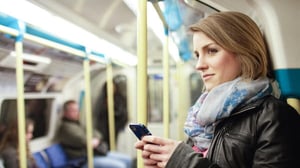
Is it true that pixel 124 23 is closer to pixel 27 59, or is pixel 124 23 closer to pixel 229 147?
pixel 27 59

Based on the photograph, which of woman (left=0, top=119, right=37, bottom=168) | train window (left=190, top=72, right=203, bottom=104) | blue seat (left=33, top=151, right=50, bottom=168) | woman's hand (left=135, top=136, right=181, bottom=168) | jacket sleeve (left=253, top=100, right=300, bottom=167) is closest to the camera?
jacket sleeve (left=253, top=100, right=300, bottom=167)

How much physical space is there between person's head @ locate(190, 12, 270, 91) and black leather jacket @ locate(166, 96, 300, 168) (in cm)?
13

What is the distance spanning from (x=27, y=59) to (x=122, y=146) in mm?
2756

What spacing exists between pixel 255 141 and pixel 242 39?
345 mm

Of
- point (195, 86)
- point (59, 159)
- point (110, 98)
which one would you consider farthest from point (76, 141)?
point (195, 86)

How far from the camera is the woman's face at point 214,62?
0.95 m

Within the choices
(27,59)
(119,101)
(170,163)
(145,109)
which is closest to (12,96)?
(27,59)

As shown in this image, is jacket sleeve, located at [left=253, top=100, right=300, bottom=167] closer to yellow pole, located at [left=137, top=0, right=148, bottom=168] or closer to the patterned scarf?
the patterned scarf

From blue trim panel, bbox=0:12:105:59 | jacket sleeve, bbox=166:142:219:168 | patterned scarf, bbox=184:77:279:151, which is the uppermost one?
blue trim panel, bbox=0:12:105:59

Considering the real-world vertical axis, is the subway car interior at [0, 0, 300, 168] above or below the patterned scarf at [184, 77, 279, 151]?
above

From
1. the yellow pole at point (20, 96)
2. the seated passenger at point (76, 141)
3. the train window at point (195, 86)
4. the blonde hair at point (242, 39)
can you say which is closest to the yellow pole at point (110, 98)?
the seated passenger at point (76, 141)

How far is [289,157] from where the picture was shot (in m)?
0.78

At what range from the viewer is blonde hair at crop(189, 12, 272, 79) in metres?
0.93

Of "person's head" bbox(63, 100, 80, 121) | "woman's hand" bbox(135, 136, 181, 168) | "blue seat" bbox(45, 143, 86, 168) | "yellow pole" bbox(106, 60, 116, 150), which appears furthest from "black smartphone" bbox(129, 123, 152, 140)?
"person's head" bbox(63, 100, 80, 121)
